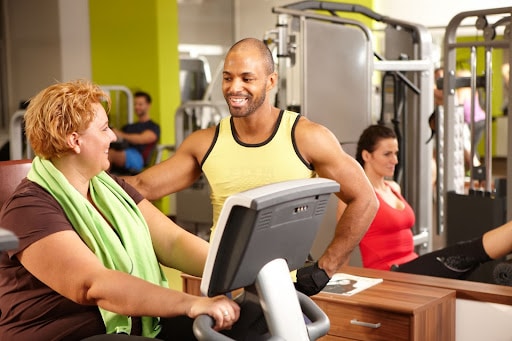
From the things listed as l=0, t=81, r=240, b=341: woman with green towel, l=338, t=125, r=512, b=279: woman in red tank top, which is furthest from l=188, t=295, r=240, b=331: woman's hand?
l=338, t=125, r=512, b=279: woman in red tank top

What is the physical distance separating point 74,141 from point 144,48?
6.94m

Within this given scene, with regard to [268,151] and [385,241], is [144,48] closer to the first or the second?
[385,241]

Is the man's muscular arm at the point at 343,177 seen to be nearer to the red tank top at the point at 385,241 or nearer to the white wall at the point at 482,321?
the white wall at the point at 482,321

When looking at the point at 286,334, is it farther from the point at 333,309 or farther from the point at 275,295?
the point at 333,309

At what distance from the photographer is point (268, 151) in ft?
8.38

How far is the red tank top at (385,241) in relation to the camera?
11.8 feet

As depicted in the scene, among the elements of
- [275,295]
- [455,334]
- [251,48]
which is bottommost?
[455,334]

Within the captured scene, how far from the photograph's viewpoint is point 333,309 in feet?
8.79

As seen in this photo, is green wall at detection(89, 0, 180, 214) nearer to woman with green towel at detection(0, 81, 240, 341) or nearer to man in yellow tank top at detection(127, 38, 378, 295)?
man in yellow tank top at detection(127, 38, 378, 295)

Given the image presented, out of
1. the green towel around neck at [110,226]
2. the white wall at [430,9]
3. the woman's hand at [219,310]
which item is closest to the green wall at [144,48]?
the white wall at [430,9]

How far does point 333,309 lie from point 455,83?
197 cm

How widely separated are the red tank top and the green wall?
4.98 metres

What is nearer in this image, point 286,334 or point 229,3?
point 286,334

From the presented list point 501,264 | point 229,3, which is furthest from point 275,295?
point 229,3
